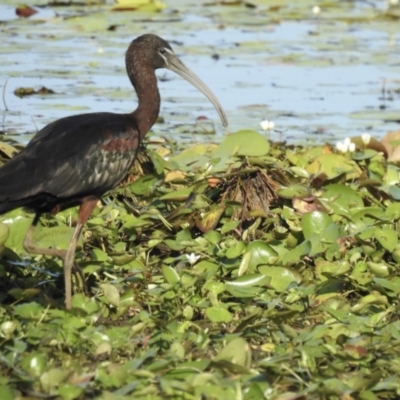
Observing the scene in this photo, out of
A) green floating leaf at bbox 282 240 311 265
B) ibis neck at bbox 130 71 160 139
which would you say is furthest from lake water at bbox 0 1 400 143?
green floating leaf at bbox 282 240 311 265

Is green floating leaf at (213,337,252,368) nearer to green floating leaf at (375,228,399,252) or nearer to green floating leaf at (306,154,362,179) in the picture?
green floating leaf at (375,228,399,252)

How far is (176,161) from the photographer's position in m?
7.27

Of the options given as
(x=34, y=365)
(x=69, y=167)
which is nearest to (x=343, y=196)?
(x=69, y=167)

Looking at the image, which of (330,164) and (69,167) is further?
(330,164)

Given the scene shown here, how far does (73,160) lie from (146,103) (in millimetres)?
776

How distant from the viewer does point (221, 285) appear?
210 inches

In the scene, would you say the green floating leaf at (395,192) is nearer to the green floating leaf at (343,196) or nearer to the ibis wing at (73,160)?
the green floating leaf at (343,196)

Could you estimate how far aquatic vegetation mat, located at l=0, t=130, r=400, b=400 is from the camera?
4.34m

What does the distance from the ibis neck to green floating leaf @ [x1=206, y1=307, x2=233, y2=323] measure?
49.4 inches

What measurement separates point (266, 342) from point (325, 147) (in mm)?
2797

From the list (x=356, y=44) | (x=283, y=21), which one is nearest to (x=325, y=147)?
(x=356, y=44)

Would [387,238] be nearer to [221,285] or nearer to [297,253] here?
[297,253]

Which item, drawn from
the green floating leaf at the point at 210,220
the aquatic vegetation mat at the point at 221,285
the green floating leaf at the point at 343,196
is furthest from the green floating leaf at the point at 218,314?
the green floating leaf at the point at 343,196

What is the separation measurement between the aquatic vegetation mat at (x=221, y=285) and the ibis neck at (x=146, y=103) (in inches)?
17.5
